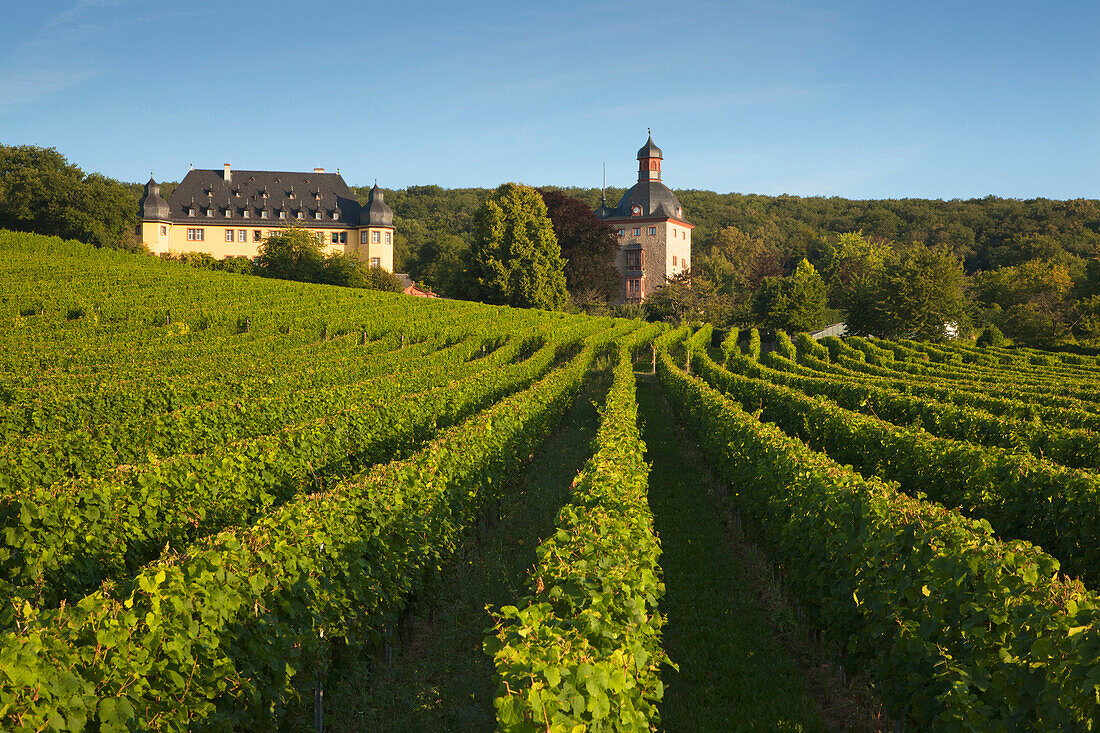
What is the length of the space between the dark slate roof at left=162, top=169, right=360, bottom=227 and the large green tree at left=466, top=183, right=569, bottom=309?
98.2ft

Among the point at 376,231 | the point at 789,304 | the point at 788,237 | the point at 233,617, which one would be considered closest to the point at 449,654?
the point at 233,617

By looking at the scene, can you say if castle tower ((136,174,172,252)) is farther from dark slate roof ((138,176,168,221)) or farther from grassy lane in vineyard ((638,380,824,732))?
grassy lane in vineyard ((638,380,824,732))

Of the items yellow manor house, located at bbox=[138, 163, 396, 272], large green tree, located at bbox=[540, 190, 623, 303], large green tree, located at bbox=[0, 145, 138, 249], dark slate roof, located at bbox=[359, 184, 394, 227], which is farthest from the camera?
dark slate roof, located at bbox=[359, 184, 394, 227]

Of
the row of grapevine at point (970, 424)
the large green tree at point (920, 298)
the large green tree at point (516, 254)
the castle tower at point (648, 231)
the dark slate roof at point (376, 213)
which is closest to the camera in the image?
the row of grapevine at point (970, 424)

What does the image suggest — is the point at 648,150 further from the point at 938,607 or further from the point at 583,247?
the point at 938,607

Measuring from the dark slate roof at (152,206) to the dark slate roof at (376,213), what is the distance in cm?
2192

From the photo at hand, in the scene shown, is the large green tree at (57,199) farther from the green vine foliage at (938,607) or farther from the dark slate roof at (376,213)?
the green vine foliage at (938,607)

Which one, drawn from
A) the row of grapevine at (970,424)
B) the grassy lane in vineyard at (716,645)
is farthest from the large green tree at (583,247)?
the grassy lane in vineyard at (716,645)

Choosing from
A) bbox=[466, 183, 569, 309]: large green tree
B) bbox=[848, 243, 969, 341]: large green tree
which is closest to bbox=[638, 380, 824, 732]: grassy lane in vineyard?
bbox=[466, 183, 569, 309]: large green tree

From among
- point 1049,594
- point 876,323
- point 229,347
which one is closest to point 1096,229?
point 876,323

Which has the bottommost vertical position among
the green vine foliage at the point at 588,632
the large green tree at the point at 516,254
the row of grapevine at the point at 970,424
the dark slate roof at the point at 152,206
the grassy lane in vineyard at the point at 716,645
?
the grassy lane in vineyard at the point at 716,645

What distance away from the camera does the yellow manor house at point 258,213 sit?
83.3 meters

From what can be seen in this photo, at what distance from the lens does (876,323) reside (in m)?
67.7

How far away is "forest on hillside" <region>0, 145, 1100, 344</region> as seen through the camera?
206ft
